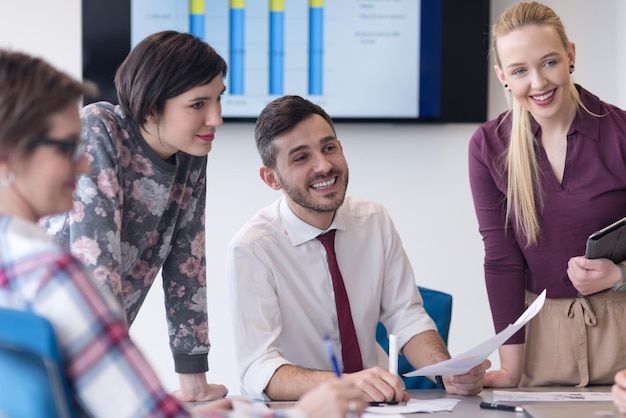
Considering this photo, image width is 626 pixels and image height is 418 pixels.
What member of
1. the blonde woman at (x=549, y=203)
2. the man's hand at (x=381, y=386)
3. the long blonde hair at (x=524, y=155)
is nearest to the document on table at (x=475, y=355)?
the man's hand at (x=381, y=386)

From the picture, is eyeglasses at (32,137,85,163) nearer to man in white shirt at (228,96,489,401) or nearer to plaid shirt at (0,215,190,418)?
plaid shirt at (0,215,190,418)

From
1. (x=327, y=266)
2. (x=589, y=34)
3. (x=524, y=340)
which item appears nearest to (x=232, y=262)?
(x=327, y=266)

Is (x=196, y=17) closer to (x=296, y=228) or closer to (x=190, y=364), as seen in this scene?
(x=296, y=228)

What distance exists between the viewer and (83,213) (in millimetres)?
1763

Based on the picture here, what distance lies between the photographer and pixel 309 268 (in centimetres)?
229

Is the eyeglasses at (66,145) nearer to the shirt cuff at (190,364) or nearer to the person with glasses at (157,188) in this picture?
the person with glasses at (157,188)

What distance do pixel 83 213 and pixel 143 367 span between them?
0.80 metres

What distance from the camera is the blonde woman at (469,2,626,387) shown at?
2.18 metres

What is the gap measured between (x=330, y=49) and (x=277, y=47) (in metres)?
0.21

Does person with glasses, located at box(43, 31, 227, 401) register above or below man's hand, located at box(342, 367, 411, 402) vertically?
above

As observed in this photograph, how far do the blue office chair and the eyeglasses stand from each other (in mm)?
1497

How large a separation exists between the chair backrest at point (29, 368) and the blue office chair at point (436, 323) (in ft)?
5.14

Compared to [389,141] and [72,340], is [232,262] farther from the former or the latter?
[389,141]

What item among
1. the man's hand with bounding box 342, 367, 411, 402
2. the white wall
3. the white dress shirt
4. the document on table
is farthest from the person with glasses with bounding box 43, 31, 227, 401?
the white wall
